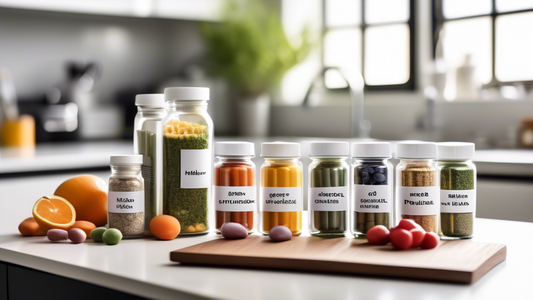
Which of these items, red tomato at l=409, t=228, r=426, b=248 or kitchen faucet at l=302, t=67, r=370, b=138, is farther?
kitchen faucet at l=302, t=67, r=370, b=138

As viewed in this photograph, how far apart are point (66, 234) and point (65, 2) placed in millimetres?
2000

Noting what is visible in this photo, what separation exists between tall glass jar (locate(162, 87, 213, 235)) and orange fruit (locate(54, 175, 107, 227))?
5.3 inches

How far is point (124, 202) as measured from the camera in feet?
2.93

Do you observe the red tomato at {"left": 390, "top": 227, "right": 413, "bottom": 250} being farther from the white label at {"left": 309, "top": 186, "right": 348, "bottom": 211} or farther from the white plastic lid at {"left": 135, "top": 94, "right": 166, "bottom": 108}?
the white plastic lid at {"left": 135, "top": 94, "right": 166, "bottom": 108}

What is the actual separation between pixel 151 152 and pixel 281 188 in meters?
0.23

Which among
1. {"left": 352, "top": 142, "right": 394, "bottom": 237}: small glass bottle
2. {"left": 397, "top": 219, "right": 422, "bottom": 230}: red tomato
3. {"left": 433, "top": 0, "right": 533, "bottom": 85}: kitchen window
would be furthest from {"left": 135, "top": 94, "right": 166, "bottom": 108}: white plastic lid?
{"left": 433, "top": 0, "right": 533, "bottom": 85}: kitchen window

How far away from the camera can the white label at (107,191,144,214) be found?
89 cm

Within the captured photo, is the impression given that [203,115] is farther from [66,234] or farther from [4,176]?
[4,176]

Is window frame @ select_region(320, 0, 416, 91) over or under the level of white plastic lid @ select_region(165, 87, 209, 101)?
over

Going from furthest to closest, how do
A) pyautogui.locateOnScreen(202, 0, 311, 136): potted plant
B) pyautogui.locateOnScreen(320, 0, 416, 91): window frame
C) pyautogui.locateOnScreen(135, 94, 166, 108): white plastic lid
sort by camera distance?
pyautogui.locateOnScreen(202, 0, 311, 136): potted plant < pyautogui.locateOnScreen(320, 0, 416, 91): window frame < pyautogui.locateOnScreen(135, 94, 166, 108): white plastic lid

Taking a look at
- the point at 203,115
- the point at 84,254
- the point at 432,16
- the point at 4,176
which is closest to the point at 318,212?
the point at 203,115

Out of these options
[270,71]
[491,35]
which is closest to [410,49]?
[491,35]

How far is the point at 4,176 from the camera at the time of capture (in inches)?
82.4

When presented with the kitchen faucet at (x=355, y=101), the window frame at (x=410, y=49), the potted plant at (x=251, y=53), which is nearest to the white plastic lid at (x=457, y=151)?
the kitchen faucet at (x=355, y=101)
